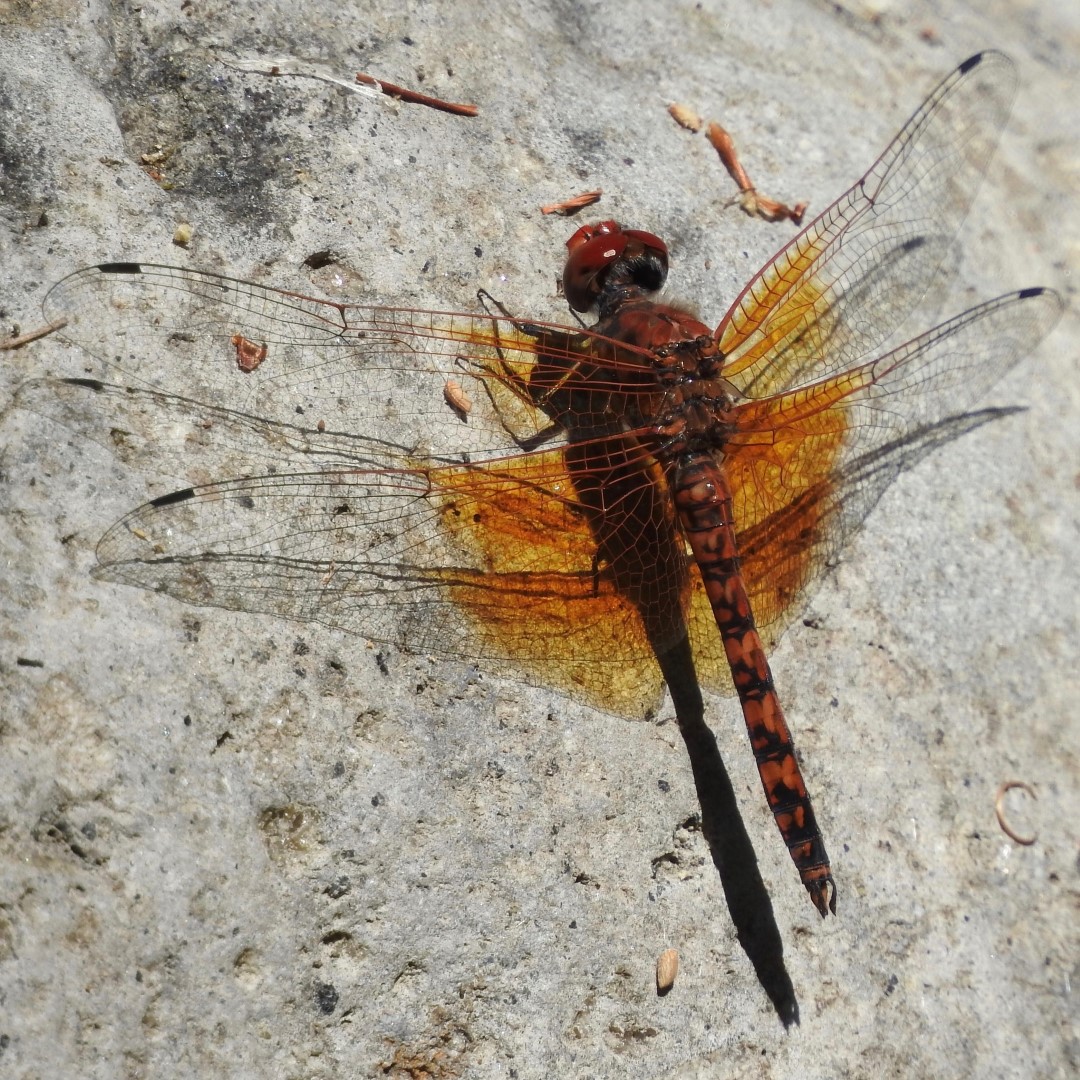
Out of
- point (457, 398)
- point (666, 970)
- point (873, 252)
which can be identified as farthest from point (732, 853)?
point (873, 252)

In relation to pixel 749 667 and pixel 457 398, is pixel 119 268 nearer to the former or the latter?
pixel 457 398

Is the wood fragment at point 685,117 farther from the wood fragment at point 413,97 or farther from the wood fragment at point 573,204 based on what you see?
the wood fragment at point 413,97

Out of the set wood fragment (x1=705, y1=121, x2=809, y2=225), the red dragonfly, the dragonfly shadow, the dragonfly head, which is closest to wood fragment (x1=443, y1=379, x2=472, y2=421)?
the red dragonfly

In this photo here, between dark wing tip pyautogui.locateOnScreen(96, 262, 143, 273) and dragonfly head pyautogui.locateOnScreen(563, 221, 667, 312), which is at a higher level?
dragonfly head pyautogui.locateOnScreen(563, 221, 667, 312)

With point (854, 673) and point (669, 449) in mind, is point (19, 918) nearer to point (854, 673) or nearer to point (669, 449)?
point (669, 449)

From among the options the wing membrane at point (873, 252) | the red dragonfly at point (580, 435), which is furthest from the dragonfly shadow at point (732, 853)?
the wing membrane at point (873, 252)

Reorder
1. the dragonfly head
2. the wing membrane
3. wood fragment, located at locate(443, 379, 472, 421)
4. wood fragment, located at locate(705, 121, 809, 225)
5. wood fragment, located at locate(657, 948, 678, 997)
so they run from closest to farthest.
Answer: wood fragment, located at locate(657, 948, 678, 997)
wood fragment, located at locate(443, 379, 472, 421)
the dragonfly head
the wing membrane
wood fragment, located at locate(705, 121, 809, 225)

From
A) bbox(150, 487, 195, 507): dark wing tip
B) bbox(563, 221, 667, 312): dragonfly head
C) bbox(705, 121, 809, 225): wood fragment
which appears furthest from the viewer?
bbox(705, 121, 809, 225): wood fragment

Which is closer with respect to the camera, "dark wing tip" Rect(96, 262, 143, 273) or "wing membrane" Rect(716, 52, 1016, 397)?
"dark wing tip" Rect(96, 262, 143, 273)

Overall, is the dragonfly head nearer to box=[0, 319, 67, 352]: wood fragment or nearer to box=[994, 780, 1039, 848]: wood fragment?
box=[0, 319, 67, 352]: wood fragment
